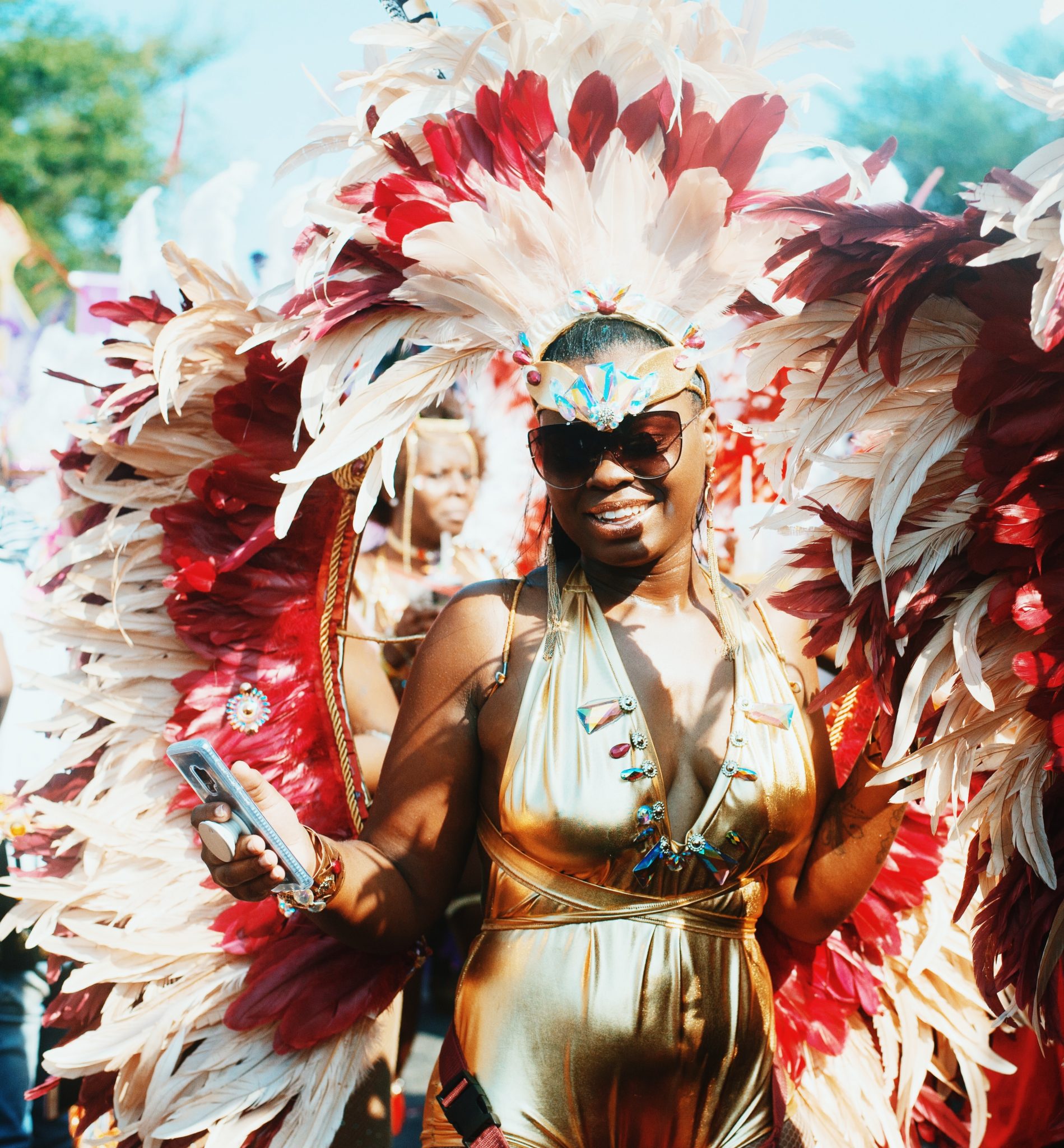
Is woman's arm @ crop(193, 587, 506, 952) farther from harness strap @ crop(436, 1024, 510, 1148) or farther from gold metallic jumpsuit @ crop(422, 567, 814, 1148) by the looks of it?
harness strap @ crop(436, 1024, 510, 1148)

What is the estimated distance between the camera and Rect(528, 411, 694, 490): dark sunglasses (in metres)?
2.13

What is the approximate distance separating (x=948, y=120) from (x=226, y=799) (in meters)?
31.1

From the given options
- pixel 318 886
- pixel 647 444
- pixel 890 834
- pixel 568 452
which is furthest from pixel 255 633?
pixel 890 834

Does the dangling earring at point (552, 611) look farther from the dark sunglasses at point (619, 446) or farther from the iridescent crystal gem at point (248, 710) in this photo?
the iridescent crystal gem at point (248, 710)

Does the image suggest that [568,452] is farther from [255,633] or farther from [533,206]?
[255,633]

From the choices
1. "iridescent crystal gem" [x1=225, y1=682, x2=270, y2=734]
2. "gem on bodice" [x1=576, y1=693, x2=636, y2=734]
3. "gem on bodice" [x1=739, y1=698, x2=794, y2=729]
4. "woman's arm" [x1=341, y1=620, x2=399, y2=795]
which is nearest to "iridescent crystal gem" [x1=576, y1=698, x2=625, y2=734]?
"gem on bodice" [x1=576, y1=693, x2=636, y2=734]

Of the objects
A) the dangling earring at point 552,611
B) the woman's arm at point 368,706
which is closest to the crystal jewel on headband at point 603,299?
the dangling earring at point 552,611

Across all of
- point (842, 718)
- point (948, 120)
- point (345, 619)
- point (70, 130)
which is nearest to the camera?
point (842, 718)

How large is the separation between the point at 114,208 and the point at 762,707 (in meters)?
23.3

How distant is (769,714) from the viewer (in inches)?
86.5

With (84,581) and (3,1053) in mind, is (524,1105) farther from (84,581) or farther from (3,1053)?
(3,1053)

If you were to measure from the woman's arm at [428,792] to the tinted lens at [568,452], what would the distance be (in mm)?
283

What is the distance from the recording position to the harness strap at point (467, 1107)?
200cm

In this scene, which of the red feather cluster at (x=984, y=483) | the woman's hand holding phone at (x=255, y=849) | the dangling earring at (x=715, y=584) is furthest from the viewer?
the dangling earring at (x=715, y=584)
